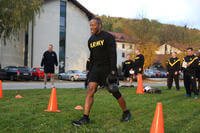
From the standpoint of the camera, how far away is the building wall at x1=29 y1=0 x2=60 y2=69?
55119 mm

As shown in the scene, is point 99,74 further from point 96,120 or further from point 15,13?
point 15,13

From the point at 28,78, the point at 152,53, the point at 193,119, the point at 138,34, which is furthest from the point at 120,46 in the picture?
the point at 193,119

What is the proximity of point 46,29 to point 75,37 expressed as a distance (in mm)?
5283

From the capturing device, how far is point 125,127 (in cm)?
738

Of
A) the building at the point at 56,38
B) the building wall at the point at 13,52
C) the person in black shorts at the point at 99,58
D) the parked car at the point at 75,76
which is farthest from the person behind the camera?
the building at the point at 56,38

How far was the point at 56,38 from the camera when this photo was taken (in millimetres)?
57406

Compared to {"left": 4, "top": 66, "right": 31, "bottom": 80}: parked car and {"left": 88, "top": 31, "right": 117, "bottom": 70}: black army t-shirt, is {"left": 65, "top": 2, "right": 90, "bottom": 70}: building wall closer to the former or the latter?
{"left": 4, "top": 66, "right": 31, "bottom": 80}: parked car

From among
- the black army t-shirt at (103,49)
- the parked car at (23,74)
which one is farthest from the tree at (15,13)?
the black army t-shirt at (103,49)

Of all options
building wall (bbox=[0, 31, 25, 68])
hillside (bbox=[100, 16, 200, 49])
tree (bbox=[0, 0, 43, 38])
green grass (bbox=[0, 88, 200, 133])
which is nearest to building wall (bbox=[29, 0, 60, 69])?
building wall (bbox=[0, 31, 25, 68])

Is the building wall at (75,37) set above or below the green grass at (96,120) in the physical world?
above

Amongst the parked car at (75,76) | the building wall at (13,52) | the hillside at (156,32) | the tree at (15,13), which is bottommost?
the parked car at (75,76)

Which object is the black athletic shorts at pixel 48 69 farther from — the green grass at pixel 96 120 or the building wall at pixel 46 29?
the building wall at pixel 46 29

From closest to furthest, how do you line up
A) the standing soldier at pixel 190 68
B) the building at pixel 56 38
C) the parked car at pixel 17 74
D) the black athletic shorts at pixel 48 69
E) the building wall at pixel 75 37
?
the standing soldier at pixel 190 68 < the black athletic shorts at pixel 48 69 < the parked car at pixel 17 74 < the building at pixel 56 38 < the building wall at pixel 75 37

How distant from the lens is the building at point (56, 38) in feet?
175
